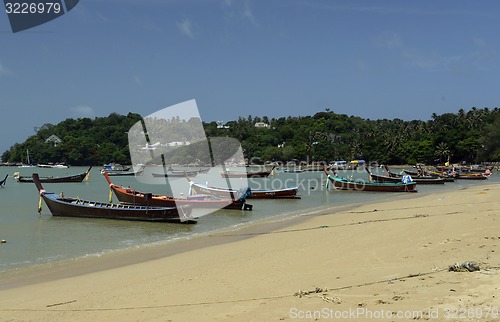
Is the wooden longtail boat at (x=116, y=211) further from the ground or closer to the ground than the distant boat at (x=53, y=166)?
closer to the ground

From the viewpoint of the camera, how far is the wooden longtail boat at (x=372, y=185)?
4084cm

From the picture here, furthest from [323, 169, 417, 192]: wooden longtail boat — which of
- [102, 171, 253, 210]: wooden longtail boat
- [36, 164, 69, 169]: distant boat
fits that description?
[36, 164, 69, 169]: distant boat

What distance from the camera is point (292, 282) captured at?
26.9ft

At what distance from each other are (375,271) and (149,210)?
1569 cm

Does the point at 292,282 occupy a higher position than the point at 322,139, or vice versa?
the point at 322,139

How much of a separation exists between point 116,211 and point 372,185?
25.7 metres

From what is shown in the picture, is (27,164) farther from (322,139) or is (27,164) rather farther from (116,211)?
(116,211)

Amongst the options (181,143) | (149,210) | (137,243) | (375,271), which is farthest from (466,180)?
(181,143)

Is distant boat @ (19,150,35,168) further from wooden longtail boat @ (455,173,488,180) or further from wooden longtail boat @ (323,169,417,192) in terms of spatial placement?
wooden longtail boat @ (455,173,488,180)

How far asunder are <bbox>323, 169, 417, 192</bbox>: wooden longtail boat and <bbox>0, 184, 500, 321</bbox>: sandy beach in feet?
89.3

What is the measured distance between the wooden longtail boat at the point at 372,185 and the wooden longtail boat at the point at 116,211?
74.5ft

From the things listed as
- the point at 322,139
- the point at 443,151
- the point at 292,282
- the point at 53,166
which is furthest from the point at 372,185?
the point at 53,166

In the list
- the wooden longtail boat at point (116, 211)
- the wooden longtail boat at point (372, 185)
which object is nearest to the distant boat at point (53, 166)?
the wooden longtail boat at point (372, 185)

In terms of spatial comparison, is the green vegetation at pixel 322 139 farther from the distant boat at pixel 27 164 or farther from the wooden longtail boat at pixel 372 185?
the wooden longtail boat at pixel 372 185
